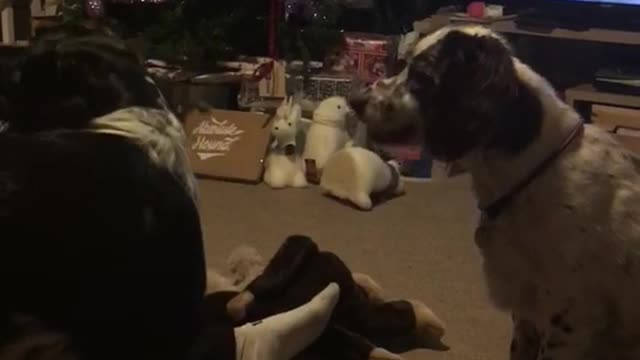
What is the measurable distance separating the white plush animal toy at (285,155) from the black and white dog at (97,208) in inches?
67.7

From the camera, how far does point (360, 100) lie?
6.93 ft

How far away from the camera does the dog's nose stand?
6.86 ft

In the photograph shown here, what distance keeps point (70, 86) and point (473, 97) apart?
2.50 feet

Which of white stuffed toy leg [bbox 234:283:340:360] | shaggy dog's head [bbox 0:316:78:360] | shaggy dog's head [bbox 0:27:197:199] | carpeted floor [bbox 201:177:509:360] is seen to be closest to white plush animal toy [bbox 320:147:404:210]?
carpeted floor [bbox 201:177:509:360]

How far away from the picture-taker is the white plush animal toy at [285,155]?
3.70 meters

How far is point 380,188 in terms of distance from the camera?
3.53 metres

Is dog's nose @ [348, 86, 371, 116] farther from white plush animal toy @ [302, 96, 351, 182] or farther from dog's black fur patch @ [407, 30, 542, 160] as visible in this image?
white plush animal toy @ [302, 96, 351, 182]

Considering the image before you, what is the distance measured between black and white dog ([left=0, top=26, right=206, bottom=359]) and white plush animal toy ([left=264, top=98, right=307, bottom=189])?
1.72 meters

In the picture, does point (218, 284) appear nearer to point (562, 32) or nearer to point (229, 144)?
point (229, 144)

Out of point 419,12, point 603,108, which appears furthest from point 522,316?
point 419,12

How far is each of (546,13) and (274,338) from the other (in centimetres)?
223

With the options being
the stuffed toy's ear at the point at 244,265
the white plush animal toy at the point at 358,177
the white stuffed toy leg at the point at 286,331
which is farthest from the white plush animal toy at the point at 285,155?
the white stuffed toy leg at the point at 286,331

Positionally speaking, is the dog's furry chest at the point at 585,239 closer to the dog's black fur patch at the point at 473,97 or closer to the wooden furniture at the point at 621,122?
the dog's black fur patch at the point at 473,97

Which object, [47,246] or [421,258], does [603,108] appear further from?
[47,246]
